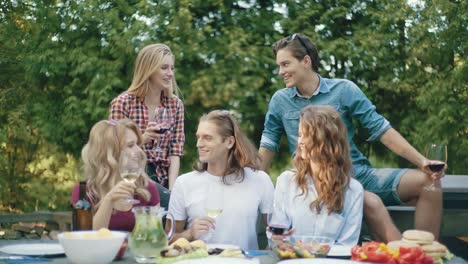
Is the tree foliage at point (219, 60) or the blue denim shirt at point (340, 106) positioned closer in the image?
the blue denim shirt at point (340, 106)

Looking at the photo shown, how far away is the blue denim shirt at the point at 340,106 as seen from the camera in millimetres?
→ 3811

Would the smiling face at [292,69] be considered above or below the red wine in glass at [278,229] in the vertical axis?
above

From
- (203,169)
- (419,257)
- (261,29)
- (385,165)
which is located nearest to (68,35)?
(261,29)

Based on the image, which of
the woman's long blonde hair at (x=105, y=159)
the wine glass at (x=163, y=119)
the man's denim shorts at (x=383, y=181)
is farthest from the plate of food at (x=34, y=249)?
the man's denim shorts at (x=383, y=181)

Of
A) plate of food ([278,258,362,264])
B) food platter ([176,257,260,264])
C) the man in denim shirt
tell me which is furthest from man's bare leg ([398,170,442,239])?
food platter ([176,257,260,264])

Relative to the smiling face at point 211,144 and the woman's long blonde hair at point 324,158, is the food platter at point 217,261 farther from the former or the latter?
the smiling face at point 211,144

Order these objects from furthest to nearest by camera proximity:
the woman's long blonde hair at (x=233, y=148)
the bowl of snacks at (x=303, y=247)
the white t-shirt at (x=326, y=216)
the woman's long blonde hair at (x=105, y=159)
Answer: the woman's long blonde hair at (x=233, y=148)
the woman's long blonde hair at (x=105, y=159)
the white t-shirt at (x=326, y=216)
the bowl of snacks at (x=303, y=247)

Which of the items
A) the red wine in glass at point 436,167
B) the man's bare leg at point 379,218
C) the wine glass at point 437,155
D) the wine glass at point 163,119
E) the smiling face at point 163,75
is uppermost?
the smiling face at point 163,75

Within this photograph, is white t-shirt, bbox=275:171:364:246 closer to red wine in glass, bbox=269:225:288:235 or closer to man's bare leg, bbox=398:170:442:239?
red wine in glass, bbox=269:225:288:235

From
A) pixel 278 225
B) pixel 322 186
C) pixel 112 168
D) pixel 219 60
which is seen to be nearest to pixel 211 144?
pixel 112 168

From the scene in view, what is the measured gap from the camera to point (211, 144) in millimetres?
3211

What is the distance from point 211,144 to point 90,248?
45.3 inches

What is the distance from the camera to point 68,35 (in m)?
8.84

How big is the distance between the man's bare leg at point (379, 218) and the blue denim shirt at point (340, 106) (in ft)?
2.06
